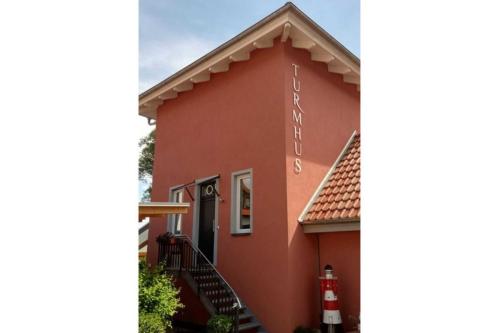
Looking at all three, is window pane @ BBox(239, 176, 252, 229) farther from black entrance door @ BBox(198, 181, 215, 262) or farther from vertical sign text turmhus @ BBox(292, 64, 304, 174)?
vertical sign text turmhus @ BBox(292, 64, 304, 174)

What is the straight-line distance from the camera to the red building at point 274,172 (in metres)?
7.11

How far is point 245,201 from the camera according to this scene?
27.2 feet

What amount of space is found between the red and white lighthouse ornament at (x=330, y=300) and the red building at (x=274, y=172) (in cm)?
37

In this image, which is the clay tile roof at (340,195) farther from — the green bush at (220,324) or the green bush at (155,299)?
the green bush at (155,299)

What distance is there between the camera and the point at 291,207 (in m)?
7.25

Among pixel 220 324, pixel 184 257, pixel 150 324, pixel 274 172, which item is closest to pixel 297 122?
pixel 274 172

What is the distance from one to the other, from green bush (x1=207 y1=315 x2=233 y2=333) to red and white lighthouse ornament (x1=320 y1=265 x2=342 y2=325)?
1.73 m

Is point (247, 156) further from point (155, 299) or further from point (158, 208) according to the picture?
point (155, 299)

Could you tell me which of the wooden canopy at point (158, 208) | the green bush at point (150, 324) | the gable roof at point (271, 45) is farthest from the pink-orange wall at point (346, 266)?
the gable roof at point (271, 45)

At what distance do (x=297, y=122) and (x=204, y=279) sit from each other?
3.76m
